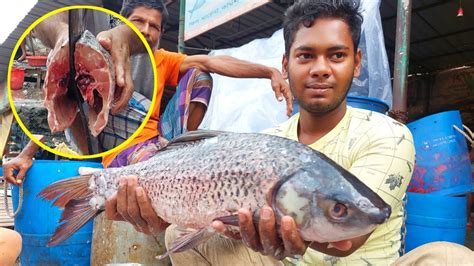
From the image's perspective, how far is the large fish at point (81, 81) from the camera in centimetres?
201

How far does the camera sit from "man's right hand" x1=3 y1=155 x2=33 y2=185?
141 inches

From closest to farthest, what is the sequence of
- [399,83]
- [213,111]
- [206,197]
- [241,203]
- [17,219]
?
[241,203] → [206,197] → [399,83] → [17,219] → [213,111]

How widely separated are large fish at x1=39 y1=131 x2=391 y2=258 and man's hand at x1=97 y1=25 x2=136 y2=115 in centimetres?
42

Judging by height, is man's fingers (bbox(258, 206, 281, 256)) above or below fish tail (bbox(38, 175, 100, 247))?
above

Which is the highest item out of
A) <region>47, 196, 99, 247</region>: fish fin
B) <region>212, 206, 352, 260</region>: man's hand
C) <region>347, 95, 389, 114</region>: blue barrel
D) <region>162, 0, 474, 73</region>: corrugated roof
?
<region>162, 0, 474, 73</region>: corrugated roof

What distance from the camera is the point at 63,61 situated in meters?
2.00

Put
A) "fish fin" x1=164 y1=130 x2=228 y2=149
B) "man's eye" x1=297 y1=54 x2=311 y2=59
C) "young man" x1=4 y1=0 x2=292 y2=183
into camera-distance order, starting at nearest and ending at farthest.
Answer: "fish fin" x1=164 y1=130 x2=228 y2=149, "man's eye" x1=297 y1=54 x2=311 y2=59, "young man" x1=4 y1=0 x2=292 y2=183

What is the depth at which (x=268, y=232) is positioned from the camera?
4.98ft

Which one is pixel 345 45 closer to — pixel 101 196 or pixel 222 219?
pixel 222 219

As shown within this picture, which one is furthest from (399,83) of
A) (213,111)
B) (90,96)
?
(90,96)

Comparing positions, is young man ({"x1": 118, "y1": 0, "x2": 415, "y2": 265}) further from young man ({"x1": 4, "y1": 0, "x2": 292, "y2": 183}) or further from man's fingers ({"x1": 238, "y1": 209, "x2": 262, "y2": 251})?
young man ({"x1": 4, "y1": 0, "x2": 292, "y2": 183})

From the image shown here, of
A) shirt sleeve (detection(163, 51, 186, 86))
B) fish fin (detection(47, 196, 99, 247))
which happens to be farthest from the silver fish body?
shirt sleeve (detection(163, 51, 186, 86))

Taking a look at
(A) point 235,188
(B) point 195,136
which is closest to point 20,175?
(B) point 195,136

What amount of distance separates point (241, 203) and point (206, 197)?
19 cm
